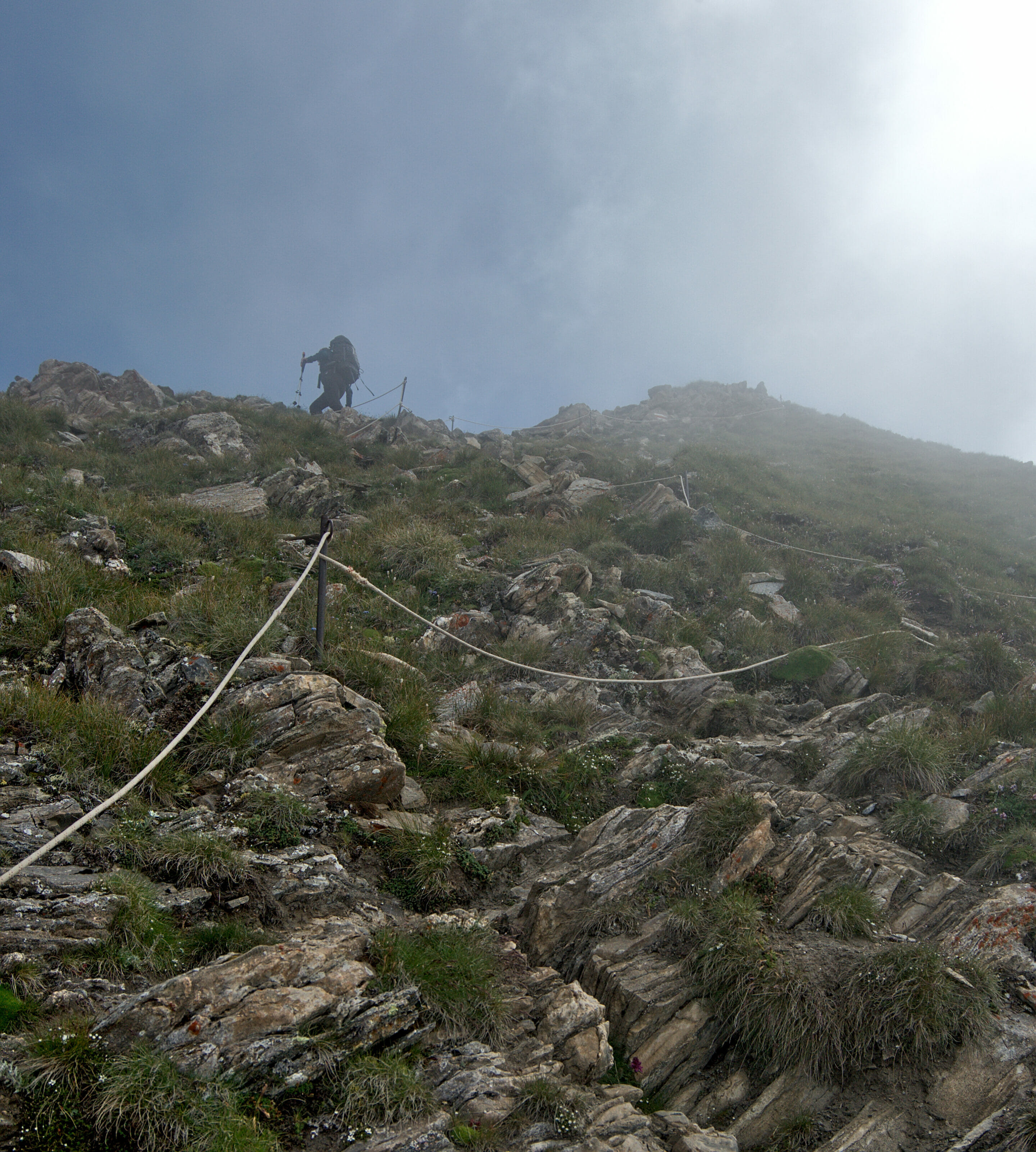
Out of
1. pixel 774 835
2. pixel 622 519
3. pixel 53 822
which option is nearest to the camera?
pixel 53 822

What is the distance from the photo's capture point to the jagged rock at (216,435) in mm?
19594

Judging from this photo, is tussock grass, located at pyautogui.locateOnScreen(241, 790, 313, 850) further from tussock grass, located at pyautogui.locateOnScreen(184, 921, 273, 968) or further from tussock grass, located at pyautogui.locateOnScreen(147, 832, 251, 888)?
tussock grass, located at pyautogui.locateOnScreen(184, 921, 273, 968)

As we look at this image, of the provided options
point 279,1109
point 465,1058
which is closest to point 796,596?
point 465,1058

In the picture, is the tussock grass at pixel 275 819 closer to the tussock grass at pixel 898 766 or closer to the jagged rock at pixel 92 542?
the jagged rock at pixel 92 542

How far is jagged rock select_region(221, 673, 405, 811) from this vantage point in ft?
18.2

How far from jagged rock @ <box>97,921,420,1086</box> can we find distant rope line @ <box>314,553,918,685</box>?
372 cm

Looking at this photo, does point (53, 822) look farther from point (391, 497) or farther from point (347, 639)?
point (391, 497)

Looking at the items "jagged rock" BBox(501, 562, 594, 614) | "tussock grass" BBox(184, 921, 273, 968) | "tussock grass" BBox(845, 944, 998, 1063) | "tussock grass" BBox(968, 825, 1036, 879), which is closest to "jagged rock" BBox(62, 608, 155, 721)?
"tussock grass" BBox(184, 921, 273, 968)

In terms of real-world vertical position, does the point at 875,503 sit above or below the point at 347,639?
above

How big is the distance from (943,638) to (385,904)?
36.3 ft

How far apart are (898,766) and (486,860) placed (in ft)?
14.0

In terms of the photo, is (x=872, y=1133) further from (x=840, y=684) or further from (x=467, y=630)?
(x=467, y=630)

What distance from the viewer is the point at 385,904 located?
4.89m

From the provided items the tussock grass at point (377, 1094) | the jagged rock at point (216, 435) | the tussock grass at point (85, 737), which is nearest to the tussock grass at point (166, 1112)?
the tussock grass at point (377, 1094)
